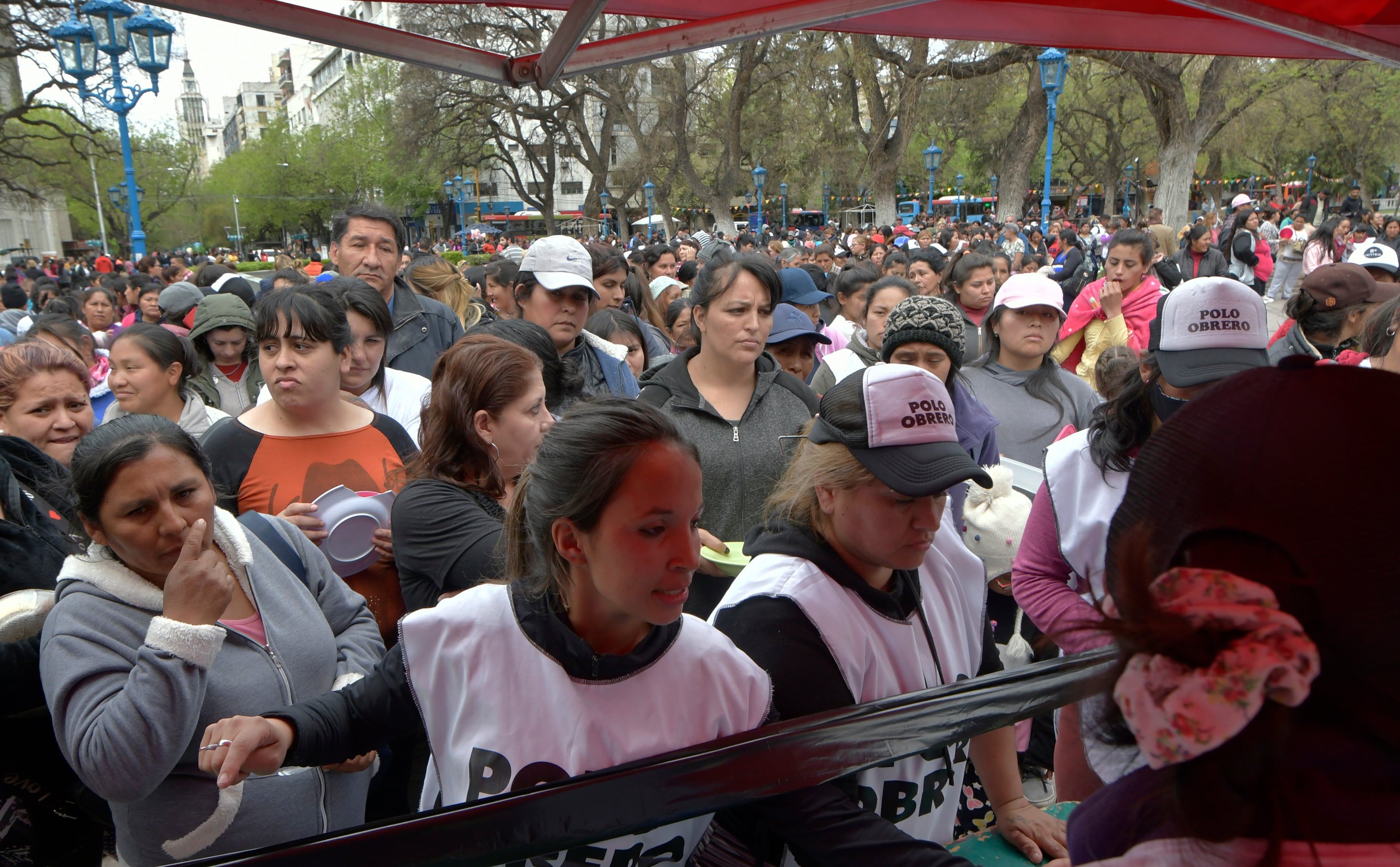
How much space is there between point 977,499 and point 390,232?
3.36 meters

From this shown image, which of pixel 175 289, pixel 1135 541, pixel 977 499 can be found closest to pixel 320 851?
pixel 1135 541

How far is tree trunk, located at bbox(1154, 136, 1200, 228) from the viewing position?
20.8 m

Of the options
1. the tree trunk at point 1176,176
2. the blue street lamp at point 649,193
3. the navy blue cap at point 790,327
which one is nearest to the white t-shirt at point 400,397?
the navy blue cap at point 790,327

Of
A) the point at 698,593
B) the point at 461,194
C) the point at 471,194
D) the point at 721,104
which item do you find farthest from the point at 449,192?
the point at 698,593

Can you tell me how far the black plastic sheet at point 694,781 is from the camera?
1.12 metres

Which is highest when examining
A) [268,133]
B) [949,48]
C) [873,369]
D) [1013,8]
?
[268,133]

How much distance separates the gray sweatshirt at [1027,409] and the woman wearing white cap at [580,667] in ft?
8.38

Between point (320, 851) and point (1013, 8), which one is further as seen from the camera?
point (1013, 8)

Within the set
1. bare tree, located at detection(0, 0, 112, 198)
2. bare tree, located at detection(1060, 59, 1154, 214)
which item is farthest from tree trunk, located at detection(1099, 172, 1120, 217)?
bare tree, located at detection(0, 0, 112, 198)

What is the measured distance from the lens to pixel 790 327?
449 cm

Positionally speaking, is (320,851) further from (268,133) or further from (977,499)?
(268,133)

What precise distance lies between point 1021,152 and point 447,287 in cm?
2251

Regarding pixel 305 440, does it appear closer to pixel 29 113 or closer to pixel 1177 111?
pixel 1177 111

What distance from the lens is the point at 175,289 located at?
7.16 m
